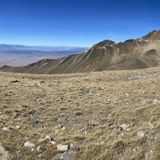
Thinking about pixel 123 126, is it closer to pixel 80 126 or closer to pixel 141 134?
pixel 141 134

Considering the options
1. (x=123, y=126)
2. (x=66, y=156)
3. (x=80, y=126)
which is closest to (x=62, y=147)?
(x=66, y=156)

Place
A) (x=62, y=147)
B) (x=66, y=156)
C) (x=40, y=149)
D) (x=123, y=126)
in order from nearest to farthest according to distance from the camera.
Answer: (x=66, y=156) < (x=40, y=149) < (x=62, y=147) < (x=123, y=126)

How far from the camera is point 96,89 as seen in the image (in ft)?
87.3

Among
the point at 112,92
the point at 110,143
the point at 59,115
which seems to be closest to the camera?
the point at 110,143

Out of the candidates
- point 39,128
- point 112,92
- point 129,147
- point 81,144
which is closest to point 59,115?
point 39,128

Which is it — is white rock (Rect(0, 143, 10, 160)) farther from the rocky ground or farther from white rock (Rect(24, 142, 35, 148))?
white rock (Rect(24, 142, 35, 148))

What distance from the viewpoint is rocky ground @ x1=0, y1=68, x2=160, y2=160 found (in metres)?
12.2

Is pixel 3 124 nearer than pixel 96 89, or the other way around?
pixel 3 124

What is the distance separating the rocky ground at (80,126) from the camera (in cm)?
1220

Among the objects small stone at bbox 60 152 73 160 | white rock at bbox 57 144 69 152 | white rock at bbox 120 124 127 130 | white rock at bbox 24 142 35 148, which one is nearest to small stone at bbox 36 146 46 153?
white rock at bbox 24 142 35 148

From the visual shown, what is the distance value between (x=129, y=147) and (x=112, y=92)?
12.7m

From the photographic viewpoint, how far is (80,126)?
15609 mm

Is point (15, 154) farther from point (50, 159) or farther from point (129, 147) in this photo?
point (129, 147)

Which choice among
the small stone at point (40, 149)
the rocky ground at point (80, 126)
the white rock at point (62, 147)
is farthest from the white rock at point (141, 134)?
the small stone at point (40, 149)
